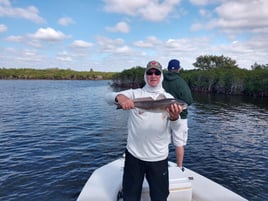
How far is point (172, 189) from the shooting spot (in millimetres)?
4637

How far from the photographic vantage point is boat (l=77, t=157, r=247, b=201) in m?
4.68

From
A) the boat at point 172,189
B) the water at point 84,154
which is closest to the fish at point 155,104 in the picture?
the boat at point 172,189

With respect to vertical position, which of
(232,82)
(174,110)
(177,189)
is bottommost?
(177,189)

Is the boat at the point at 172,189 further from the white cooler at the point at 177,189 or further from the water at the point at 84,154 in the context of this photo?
the water at the point at 84,154

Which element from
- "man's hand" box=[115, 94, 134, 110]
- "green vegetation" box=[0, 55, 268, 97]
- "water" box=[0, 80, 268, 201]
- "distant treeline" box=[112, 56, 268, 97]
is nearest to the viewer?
"man's hand" box=[115, 94, 134, 110]

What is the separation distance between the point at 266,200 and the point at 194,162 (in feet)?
13.2

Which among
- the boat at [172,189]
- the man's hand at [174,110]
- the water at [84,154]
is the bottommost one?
the water at [84,154]

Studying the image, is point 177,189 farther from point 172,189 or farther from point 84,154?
point 84,154

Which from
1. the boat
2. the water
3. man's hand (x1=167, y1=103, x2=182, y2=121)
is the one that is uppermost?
man's hand (x1=167, y1=103, x2=182, y2=121)

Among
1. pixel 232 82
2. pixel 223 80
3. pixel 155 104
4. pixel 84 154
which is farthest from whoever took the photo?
pixel 223 80

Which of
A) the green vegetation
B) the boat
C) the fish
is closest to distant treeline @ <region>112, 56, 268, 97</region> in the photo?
the green vegetation

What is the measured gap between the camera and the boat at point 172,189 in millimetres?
4678

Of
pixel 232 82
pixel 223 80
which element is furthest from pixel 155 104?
pixel 223 80

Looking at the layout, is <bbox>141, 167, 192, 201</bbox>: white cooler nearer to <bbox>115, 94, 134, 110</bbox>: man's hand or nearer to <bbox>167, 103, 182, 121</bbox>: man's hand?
<bbox>167, 103, 182, 121</bbox>: man's hand
